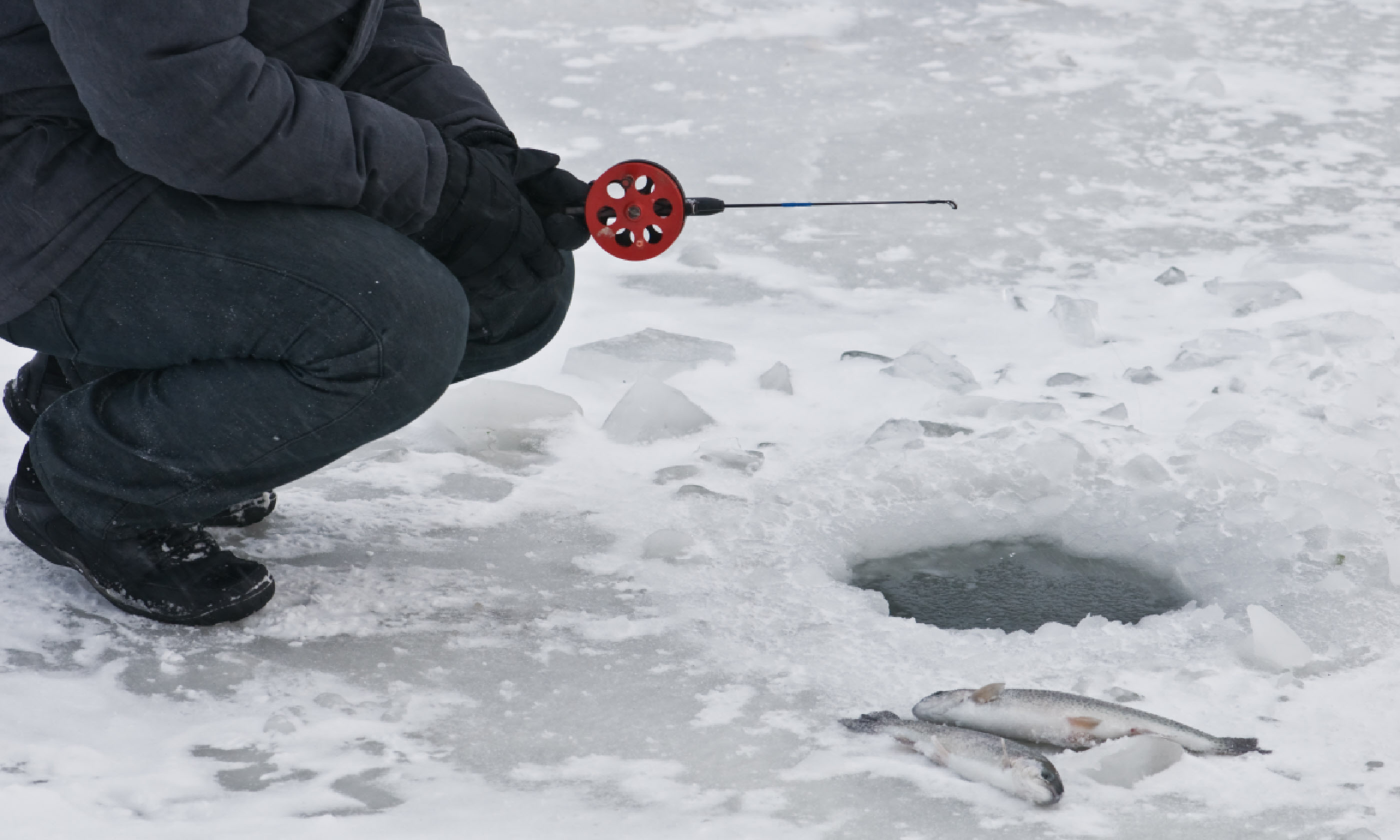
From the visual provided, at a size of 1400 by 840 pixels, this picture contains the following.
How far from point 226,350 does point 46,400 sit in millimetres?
589

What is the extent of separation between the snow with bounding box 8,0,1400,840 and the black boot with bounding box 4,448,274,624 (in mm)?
38

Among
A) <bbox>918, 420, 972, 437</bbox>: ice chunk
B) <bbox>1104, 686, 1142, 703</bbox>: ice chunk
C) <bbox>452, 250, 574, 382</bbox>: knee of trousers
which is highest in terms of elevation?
<bbox>452, 250, 574, 382</bbox>: knee of trousers

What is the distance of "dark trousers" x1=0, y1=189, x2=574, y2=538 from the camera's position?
1871 millimetres

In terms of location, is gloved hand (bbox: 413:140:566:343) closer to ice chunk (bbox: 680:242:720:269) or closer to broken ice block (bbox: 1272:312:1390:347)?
ice chunk (bbox: 680:242:720:269)

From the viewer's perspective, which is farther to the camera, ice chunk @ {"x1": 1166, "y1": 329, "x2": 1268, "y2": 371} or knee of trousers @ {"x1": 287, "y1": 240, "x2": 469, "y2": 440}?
ice chunk @ {"x1": 1166, "y1": 329, "x2": 1268, "y2": 371}

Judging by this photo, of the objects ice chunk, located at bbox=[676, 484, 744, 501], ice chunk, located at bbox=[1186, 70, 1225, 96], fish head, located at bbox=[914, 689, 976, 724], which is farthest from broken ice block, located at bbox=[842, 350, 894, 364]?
ice chunk, located at bbox=[1186, 70, 1225, 96]

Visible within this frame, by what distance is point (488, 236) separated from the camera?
206cm

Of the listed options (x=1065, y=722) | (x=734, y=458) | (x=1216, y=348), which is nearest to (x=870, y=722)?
(x=1065, y=722)

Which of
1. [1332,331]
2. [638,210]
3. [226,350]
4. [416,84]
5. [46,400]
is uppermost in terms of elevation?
[416,84]

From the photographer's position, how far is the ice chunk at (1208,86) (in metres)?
4.90

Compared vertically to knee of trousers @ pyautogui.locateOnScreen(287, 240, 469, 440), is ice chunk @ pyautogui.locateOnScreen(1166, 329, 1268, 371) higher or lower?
lower

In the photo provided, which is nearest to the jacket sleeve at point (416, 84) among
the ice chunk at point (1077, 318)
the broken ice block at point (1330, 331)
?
the ice chunk at point (1077, 318)

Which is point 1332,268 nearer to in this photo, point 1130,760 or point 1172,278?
point 1172,278

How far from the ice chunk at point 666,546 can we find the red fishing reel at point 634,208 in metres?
0.43
